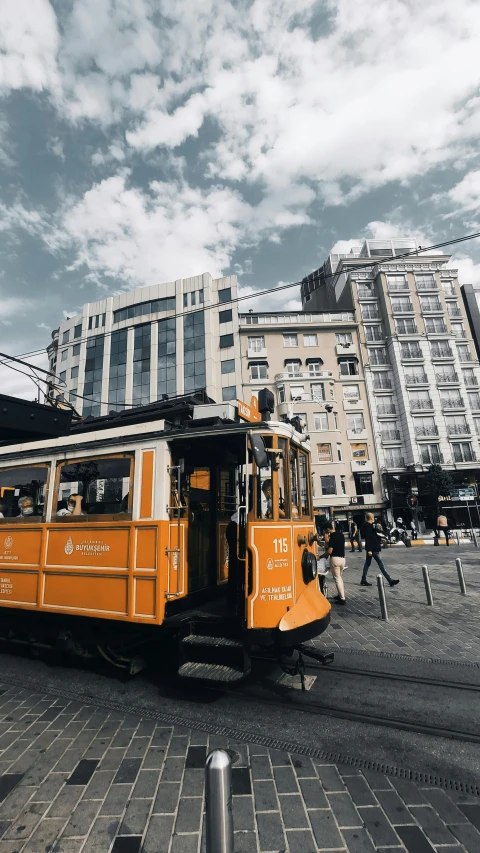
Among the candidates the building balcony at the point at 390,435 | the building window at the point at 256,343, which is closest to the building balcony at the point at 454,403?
the building balcony at the point at 390,435

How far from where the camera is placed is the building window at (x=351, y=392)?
38.4 m

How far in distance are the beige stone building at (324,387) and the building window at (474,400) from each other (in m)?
10.4

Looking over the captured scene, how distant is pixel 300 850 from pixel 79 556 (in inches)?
154

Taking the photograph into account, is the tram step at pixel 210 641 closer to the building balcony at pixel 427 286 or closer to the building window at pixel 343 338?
the building window at pixel 343 338

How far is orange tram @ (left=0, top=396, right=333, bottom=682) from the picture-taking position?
181 inches

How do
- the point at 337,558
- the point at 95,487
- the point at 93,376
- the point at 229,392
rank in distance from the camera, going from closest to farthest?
1. the point at 95,487
2. the point at 337,558
3. the point at 229,392
4. the point at 93,376

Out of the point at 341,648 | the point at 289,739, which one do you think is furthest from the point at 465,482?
the point at 289,739

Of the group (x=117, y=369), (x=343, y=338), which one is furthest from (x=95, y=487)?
(x=343, y=338)

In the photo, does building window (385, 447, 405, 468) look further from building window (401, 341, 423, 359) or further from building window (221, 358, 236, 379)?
building window (221, 358, 236, 379)

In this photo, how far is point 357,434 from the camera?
37.1 m

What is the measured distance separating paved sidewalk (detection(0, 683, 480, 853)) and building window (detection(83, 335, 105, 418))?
40062 mm

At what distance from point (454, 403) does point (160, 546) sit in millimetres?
40038

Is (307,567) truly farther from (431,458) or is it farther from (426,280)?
(426,280)

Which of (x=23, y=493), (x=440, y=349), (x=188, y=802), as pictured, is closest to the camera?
(x=188, y=802)
